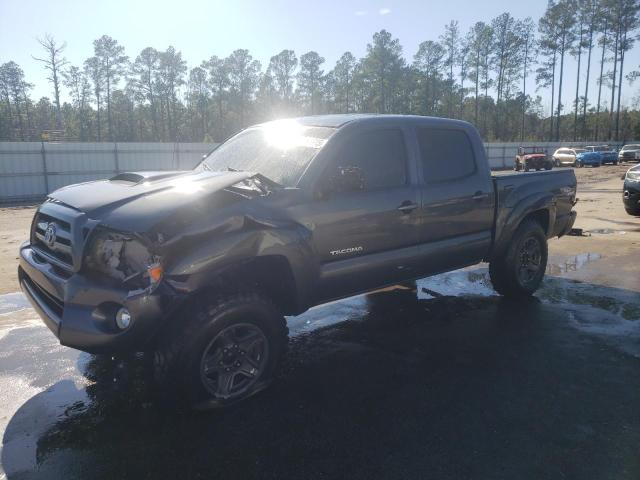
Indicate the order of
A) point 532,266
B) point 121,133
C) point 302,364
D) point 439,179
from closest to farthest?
point 302,364 → point 439,179 → point 532,266 → point 121,133

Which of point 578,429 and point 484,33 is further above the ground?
point 484,33

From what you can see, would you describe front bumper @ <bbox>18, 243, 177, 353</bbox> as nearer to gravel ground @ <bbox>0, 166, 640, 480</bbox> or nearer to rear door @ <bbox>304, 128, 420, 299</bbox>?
gravel ground @ <bbox>0, 166, 640, 480</bbox>

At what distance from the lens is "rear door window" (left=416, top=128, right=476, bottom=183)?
480 centimetres

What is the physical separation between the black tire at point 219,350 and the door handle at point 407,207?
4.88ft

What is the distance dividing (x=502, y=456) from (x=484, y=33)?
76.7 m

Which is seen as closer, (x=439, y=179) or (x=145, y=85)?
(x=439, y=179)

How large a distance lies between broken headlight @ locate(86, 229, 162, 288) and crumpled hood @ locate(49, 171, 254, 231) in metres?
0.09

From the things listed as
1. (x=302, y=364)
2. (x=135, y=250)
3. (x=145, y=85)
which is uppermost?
(x=145, y=85)

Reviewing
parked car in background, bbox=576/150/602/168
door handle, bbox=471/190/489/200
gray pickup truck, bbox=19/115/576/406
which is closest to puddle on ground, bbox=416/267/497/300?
gray pickup truck, bbox=19/115/576/406

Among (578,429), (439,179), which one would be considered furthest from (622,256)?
(578,429)

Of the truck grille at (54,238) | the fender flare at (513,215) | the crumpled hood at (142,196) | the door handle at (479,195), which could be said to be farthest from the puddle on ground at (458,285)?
the truck grille at (54,238)

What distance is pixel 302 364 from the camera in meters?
4.23

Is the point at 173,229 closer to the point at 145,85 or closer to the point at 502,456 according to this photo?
the point at 502,456

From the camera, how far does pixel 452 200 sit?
490cm
